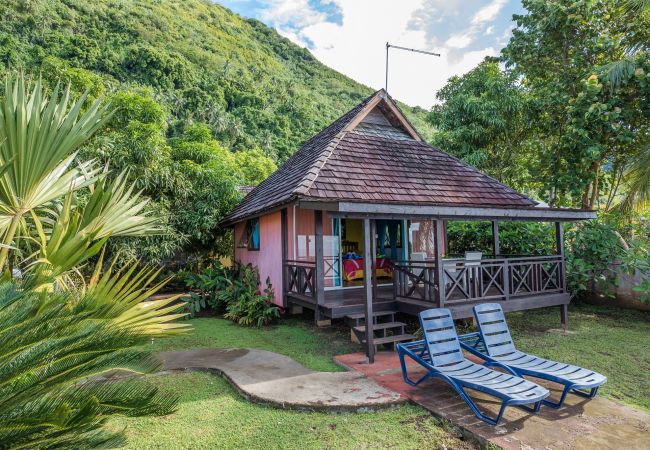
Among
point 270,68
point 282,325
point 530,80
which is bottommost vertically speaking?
point 282,325

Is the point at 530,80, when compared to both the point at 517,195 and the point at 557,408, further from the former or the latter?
the point at 557,408

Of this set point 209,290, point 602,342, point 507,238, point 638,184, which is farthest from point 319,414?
point 638,184

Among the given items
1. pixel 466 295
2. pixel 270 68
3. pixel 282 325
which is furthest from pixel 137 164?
pixel 270 68

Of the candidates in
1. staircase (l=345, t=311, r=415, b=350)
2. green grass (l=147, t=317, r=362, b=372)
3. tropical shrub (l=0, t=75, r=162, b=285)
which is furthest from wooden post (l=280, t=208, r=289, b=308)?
tropical shrub (l=0, t=75, r=162, b=285)

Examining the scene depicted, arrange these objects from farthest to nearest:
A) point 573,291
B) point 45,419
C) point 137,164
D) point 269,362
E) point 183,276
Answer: point 183,276 < point 137,164 < point 573,291 < point 269,362 < point 45,419

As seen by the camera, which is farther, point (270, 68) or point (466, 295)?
point (270, 68)

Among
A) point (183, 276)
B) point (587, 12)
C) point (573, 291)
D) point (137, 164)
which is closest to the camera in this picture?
point (573, 291)

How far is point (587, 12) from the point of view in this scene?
12875 millimetres

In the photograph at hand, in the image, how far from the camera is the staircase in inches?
273

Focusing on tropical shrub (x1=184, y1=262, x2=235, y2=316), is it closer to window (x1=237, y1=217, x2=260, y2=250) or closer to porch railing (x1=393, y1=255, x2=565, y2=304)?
window (x1=237, y1=217, x2=260, y2=250)

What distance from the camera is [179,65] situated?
59.5 meters

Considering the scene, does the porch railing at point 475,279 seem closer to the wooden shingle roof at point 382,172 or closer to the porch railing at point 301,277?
the wooden shingle roof at point 382,172

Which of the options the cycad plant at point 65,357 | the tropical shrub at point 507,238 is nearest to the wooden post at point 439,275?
the cycad plant at point 65,357

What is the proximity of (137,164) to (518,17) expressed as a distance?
48.2ft
